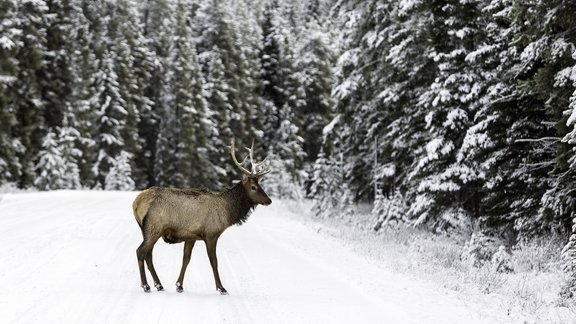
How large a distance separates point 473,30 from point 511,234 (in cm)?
524

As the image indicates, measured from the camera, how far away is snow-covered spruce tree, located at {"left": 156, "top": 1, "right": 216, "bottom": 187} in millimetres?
42312

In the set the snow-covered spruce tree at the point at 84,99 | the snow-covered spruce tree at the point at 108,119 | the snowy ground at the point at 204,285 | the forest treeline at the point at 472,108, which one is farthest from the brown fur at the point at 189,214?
the snow-covered spruce tree at the point at 108,119

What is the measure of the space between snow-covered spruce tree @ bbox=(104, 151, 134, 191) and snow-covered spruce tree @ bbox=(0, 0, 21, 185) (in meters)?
7.75

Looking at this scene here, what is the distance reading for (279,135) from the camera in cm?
5062

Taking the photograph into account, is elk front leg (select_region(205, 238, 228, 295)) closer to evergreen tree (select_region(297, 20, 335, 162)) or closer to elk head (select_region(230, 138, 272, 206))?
elk head (select_region(230, 138, 272, 206))

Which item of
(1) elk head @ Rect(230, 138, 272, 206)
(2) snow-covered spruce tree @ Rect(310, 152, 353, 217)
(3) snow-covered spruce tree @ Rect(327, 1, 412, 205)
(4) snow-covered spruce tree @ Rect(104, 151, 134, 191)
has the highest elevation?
(3) snow-covered spruce tree @ Rect(327, 1, 412, 205)

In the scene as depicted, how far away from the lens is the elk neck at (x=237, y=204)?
894 cm

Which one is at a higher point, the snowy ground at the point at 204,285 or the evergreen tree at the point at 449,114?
the evergreen tree at the point at 449,114

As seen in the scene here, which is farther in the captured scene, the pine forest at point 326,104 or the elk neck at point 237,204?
→ the pine forest at point 326,104

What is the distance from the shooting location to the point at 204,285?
9.02 meters

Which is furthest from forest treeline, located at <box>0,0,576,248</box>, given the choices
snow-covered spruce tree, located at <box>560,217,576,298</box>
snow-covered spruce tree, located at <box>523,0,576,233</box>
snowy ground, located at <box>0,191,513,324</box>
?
snowy ground, located at <box>0,191,513,324</box>

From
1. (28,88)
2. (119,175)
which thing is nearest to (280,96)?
(119,175)

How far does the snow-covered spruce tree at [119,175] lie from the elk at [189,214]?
2894 centimetres

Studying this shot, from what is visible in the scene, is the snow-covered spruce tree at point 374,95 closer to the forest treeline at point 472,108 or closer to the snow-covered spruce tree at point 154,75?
the forest treeline at point 472,108
